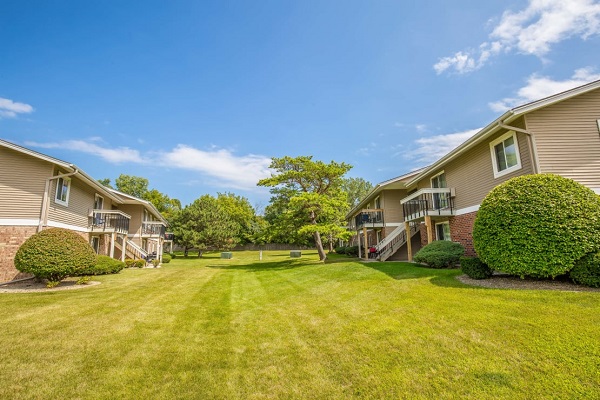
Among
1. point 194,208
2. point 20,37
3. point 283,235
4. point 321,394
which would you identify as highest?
point 20,37

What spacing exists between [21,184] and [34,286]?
5.08 m

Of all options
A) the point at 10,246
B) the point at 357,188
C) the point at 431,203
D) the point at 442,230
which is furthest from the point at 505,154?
the point at 357,188

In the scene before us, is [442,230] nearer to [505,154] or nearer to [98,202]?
[505,154]

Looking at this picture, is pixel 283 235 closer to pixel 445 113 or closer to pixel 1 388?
pixel 445 113

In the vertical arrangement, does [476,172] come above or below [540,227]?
above

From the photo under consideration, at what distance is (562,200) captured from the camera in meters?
7.44

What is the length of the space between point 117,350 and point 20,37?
14993 mm

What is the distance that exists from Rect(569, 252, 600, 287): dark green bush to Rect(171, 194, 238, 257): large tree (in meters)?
33.9

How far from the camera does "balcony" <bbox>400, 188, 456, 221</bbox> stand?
14.7m

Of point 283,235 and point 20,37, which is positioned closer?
point 20,37

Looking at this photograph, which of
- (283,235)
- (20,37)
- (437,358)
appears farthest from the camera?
→ (283,235)

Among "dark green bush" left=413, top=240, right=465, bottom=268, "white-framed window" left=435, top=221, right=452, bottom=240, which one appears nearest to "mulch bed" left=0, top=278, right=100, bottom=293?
"dark green bush" left=413, top=240, right=465, bottom=268

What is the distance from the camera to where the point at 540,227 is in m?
7.38

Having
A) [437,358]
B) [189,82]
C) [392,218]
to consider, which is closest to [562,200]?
[437,358]
